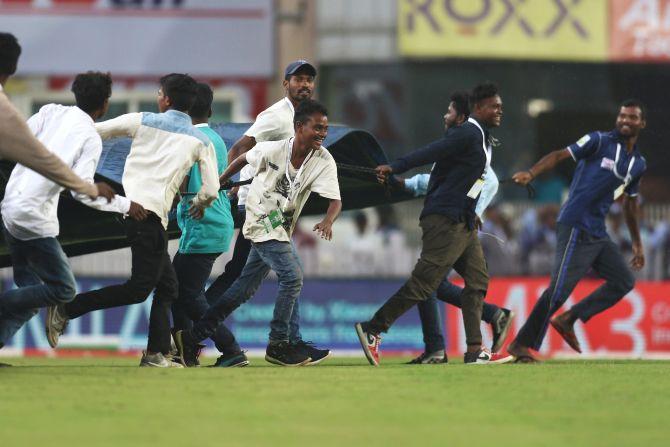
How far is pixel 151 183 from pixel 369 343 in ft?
6.44

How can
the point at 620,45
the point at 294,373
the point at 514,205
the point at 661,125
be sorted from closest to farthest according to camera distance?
the point at 294,373
the point at 514,205
the point at 620,45
the point at 661,125

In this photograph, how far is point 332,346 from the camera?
62.7ft

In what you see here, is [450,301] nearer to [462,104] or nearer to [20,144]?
[462,104]

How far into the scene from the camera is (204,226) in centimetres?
1022

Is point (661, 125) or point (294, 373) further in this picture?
point (661, 125)

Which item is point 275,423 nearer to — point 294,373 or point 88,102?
point 294,373

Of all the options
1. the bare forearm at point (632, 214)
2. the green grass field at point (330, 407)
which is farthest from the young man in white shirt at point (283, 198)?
the bare forearm at point (632, 214)

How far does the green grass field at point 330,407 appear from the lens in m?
6.67

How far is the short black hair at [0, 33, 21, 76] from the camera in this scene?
877 cm

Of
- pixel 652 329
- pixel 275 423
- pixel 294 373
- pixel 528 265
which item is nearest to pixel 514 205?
pixel 528 265

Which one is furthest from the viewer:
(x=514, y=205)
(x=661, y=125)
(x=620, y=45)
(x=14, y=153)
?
(x=661, y=125)

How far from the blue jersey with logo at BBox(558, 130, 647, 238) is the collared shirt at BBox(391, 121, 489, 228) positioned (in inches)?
35.4

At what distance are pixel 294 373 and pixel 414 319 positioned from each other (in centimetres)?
995

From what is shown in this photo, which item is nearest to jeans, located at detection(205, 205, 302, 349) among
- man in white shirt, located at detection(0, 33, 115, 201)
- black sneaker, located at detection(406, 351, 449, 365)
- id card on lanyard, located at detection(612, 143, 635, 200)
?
black sneaker, located at detection(406, 351, 449, 365)
